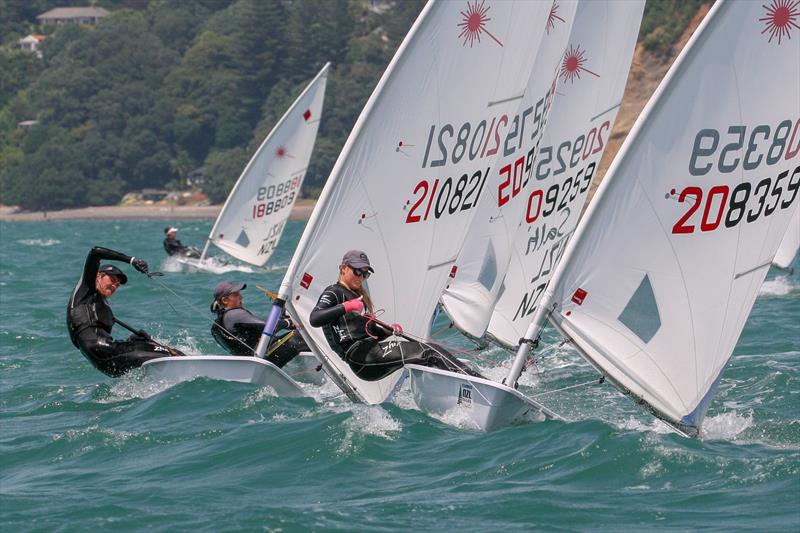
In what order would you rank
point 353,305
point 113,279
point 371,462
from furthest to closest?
point 113,279 < point 353,305 < point 371,462

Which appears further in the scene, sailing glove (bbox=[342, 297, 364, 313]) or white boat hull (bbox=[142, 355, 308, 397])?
white boat hull (bbox=[142, 355, 308, 397])

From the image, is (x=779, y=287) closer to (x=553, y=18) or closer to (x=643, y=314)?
(x=553, y=18)

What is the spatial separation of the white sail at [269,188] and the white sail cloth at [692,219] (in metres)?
18.5

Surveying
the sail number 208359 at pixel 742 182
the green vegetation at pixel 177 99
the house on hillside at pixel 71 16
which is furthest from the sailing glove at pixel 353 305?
the house on hillside at pixel 71 16

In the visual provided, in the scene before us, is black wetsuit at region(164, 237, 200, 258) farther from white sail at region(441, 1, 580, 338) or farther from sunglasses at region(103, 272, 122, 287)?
sunglasses at region(103, 272, 122, 287)

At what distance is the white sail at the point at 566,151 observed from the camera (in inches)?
555

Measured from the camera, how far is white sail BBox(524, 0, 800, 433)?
30.8 feet

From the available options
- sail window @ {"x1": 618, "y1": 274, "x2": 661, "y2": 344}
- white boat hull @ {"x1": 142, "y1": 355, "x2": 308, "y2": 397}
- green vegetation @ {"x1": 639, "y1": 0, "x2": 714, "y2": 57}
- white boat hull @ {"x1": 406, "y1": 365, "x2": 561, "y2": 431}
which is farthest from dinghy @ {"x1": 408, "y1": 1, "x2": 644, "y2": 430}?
green vegetation @ {"x1": 639, "y1": 0, "x2": 714, "y2": 57}

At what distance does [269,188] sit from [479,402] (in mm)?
18691

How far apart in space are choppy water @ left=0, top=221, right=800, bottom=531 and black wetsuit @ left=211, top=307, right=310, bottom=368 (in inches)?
23.3

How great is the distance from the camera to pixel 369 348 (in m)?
11.0

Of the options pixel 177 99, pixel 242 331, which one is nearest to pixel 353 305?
pixel 242 331

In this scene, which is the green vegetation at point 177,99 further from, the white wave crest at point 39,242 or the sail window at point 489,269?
the sail window at point 489,269

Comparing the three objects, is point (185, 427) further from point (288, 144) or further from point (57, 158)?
point (57, 158)
